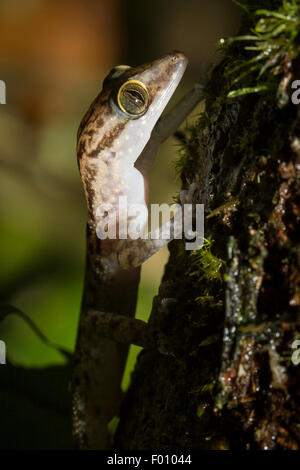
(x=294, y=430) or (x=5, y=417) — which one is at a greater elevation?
(x=294, y=430)

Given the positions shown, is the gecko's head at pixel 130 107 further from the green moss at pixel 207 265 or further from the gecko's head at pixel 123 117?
the green moss at pixel 207 265

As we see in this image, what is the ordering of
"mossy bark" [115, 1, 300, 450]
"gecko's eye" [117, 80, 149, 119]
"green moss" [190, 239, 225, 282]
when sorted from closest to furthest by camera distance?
"mossy bark" [115, 1, 300, 450], "green moss" [190, 239, 225, 282], "gecko's eye" [117, 80, 149, 119]

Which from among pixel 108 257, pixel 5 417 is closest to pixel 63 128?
pixel 108 257

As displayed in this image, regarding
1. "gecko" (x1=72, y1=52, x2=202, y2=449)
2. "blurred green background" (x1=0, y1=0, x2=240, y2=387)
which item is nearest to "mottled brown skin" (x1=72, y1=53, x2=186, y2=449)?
"gecko" (x1=72, y1=52, x2=202, y2=449)

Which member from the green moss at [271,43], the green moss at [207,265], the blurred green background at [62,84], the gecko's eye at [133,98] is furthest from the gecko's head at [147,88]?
the blurred green background at [62,84]

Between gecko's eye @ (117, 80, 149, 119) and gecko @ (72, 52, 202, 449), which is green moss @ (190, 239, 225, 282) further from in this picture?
gecko's eye @ (117, 80, 149, 119)
